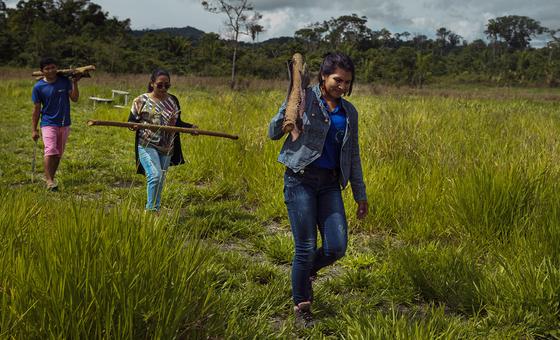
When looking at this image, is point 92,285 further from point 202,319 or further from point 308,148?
point 308,148

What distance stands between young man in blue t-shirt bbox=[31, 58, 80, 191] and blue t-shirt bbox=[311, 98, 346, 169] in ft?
14.3

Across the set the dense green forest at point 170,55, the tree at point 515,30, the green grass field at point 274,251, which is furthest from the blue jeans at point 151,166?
the tree at point 515,30

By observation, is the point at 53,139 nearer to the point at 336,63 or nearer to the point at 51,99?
the point at 51,99

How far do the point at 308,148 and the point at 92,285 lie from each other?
4.53 ft

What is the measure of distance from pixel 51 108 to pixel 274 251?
385cm

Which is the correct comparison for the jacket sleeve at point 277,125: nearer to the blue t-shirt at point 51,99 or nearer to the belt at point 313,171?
the belt at point 313,171

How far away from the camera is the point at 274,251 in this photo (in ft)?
12.9

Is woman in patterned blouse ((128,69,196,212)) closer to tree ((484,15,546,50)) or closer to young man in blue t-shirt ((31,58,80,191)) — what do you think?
young man in blue t-shirt ((31,58,80,191))

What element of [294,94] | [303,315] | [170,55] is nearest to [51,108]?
[294,94]

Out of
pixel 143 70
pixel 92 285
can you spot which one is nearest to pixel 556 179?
pixel 92 285

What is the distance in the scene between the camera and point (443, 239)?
415 cm

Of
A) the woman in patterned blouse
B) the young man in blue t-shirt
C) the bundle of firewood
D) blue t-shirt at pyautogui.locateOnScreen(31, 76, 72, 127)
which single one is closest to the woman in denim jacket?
the woman in patterned blouse

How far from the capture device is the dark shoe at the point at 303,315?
2.80m

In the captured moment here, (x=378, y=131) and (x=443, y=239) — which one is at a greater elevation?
(x=378, y=131)
